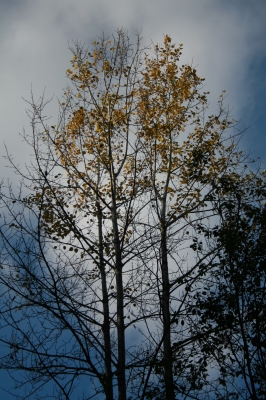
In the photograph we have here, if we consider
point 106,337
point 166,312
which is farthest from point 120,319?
point 166,312

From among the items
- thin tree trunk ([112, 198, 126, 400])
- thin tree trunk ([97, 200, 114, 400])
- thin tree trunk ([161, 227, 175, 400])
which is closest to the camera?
thin tree trunk ([112, 198, 126, 400])

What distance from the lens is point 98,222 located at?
9672 millimetres

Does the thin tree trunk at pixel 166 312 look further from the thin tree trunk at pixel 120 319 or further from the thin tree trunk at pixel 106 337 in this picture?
the thin tree trunk at pixel 106 337

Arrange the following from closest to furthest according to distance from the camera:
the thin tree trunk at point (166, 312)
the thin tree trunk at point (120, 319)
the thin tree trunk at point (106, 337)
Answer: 1. the thin tree trunk at point (120, 319)
2. the thin tree trunk at point (106, 337)
3. the thin tree trunk at point (166, 312)

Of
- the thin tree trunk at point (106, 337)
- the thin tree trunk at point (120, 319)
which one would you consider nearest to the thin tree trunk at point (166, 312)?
the thin tree trunk at point (120, 319)

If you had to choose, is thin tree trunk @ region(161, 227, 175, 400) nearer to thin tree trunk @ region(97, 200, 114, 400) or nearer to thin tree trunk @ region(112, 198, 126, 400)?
thin tree trunk @ region(112, 198, 126, 400)

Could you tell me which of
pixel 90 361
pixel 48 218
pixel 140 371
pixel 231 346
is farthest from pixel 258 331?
pixel 48 218

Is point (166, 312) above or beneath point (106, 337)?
above

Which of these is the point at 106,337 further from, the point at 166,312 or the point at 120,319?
the point at 166,312

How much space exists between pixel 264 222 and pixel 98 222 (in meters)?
4.33

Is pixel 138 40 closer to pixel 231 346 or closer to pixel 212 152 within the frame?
pixel 212 152

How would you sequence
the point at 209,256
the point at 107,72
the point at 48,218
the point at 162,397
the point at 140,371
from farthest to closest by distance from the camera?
1. the point at 107,72
2. the point at 48,218
3. the point at 209,256
4. the point at 140,371
5. the point at 162,397

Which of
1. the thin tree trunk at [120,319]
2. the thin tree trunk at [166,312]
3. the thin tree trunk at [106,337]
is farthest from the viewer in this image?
the thin tree trunk at [166,312]

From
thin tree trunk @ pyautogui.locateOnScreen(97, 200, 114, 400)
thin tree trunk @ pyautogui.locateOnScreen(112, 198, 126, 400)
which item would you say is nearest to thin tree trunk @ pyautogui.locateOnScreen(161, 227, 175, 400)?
thin tree trunk @ pyautogui.locateOnScreen(112, 198, 126, 400)
